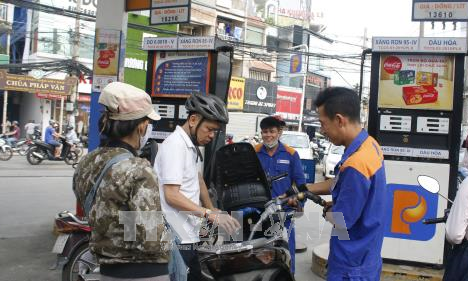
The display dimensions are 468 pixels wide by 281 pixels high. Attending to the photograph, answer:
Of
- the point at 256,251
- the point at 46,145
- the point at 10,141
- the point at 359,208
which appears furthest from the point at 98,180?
the point at 10,141

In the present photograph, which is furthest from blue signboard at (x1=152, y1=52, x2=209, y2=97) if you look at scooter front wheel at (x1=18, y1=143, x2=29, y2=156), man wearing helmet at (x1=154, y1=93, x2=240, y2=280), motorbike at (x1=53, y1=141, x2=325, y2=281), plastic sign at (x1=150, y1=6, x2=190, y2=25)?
scooter front wheel at (x1=18, y1=143, x2=29, y2=156)

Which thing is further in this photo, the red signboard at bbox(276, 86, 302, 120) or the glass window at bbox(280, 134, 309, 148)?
the red signboard at bbox(276, 86, 302, 120)

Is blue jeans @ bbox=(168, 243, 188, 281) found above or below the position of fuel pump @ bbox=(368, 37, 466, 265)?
below

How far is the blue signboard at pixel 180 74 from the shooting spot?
5.99 m

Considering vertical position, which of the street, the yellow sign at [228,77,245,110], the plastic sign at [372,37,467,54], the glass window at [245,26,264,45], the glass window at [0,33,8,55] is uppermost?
the glass window at [245,26,264,45]

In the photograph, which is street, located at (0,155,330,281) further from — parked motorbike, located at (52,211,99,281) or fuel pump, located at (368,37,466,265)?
fuel pump, located at (368,37,466,265)

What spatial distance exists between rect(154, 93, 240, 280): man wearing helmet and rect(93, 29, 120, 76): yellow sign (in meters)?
3.52

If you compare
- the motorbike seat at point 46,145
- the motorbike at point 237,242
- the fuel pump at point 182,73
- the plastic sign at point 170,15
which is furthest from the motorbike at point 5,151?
the motorbike at point 237,242

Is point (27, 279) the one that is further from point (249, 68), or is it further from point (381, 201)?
point (249, 68)

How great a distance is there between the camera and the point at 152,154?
→ 15.3ft

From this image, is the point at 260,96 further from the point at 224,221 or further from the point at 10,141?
the point at 224,221

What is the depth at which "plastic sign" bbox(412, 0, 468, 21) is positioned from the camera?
604 centimetres

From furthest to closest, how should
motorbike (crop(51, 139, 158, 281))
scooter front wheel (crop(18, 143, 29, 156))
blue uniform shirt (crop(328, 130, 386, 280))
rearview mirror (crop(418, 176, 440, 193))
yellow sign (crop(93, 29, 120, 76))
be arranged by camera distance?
scooter front wheel (crop(18, 143, 29, 156)), yellow sign (crop(93, 29, 120, 76)), motorbike (crop(51, 139, 158, 281)), rearview mirror (crop(418, 176, 440, 193)), blue uniform shirt (crop(328, 130, 386, 280))

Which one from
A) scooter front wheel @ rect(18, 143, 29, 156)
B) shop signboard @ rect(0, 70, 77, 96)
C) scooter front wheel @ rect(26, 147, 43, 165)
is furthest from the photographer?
shop signboard @ rect(0, 70, 77, 96)
